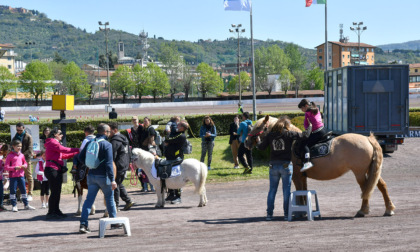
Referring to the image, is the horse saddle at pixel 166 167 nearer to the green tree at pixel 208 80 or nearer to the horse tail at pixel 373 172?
the horse tail at pixel 373 172

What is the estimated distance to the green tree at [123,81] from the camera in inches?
4390

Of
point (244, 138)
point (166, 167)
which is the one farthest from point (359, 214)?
point (244, 138)

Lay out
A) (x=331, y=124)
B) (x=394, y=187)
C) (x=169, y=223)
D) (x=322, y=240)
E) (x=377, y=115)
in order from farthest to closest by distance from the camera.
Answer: (x=331, y=124) < (x=377, y=115) < (x=394, y=187) < (x=169, y=223) < (x=322, y=240)

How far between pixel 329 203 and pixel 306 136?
2.91 m

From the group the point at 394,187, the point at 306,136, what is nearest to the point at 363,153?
the point at 306,136

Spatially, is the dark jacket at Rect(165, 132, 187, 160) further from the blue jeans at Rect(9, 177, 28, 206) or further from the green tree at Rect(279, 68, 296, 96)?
the green tree at Rect(279, 68, 296, 96)

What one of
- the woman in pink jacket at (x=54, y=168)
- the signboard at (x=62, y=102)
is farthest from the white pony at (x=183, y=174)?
the signboard at (x=62, y=102)

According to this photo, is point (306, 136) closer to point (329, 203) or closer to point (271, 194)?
point (271, 194)

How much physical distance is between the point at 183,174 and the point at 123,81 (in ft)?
331

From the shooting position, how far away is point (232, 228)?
10344mm

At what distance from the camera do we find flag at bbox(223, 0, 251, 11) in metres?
36.2

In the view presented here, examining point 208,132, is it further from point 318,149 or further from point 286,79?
point 286,79

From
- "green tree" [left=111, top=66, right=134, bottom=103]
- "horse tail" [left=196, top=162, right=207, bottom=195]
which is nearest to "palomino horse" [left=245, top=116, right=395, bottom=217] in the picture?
"horse tail" [left=196, top=162, right=207, bottom=195]

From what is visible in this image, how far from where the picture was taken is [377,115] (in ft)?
69.5
